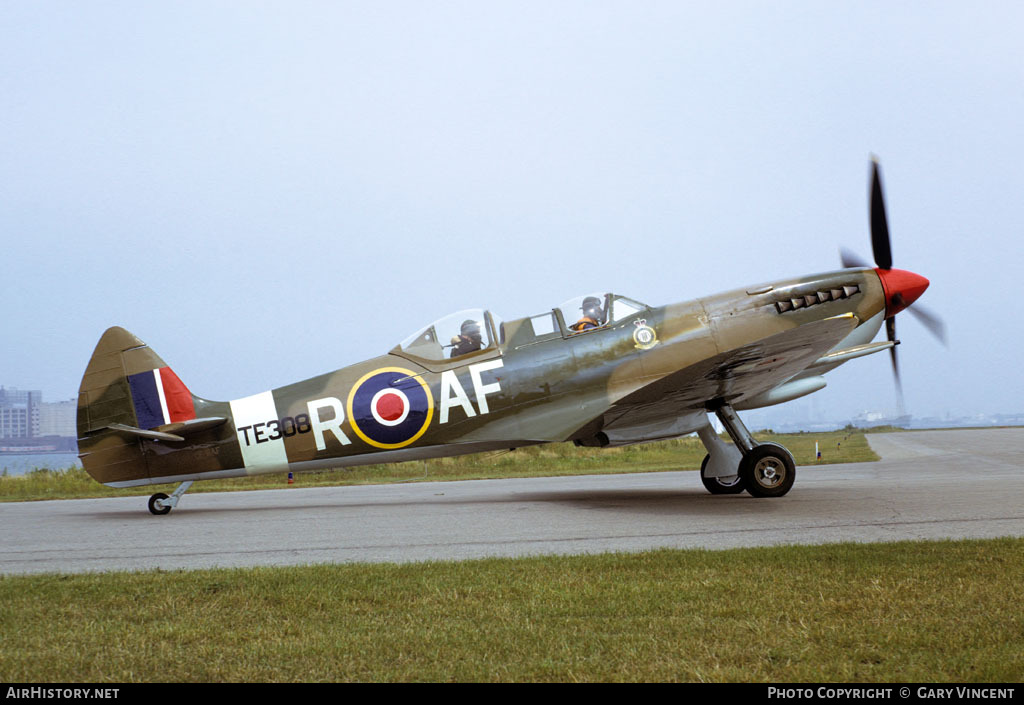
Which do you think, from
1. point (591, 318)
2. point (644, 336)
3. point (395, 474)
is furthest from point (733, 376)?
point (395, 474)

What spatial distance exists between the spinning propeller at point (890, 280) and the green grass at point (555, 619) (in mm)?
5779

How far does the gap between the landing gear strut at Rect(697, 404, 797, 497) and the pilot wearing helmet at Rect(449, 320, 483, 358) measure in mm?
3587

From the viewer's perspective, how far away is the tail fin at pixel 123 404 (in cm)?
1136

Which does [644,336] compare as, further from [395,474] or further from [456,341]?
[395,474]

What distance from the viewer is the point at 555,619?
4.48 metres

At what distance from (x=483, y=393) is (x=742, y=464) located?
3.68 metres

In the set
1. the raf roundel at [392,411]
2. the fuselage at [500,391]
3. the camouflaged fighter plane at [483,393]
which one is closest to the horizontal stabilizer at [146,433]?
the camouflaged fighter plane at [483,393]

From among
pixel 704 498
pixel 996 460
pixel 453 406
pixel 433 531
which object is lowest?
pixel 996 460

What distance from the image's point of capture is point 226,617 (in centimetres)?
477

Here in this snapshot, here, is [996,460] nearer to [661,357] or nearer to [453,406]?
[661,357]

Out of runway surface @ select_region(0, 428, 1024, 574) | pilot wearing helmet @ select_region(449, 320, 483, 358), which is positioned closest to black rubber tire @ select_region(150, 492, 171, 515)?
runway surface @ select_region(0, 428, 1024, 574)

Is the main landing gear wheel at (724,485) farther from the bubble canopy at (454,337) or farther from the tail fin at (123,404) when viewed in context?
the tail fin at (123,404)
